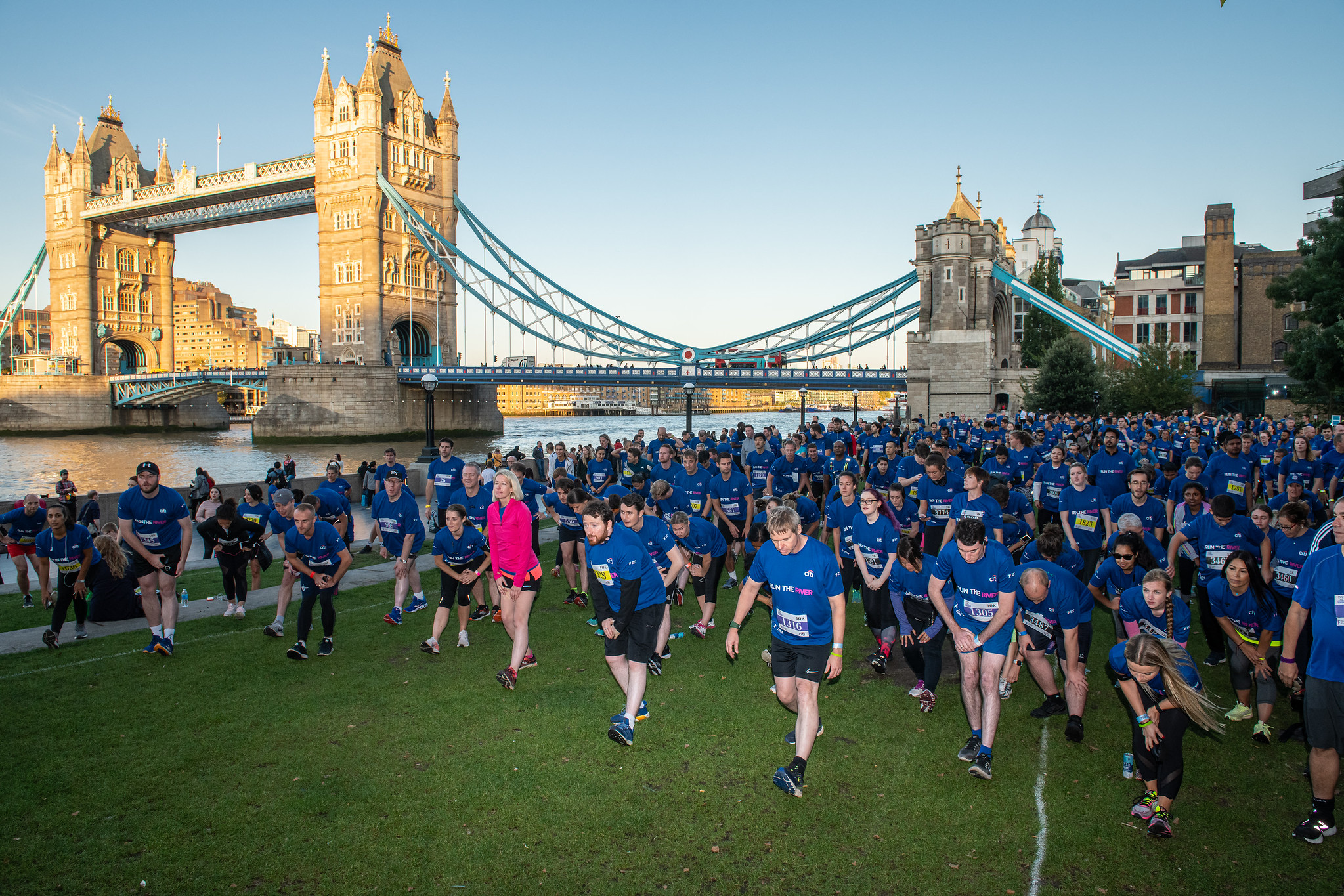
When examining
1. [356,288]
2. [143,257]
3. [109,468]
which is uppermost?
[143,257]

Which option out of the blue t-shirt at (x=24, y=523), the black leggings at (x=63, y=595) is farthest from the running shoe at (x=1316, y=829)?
the blue t-shirt at (x=24, y=523)

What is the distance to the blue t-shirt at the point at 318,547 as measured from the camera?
289 inches

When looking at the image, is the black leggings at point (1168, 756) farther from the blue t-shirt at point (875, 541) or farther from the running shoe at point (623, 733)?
the running shoe at point (623, 733)

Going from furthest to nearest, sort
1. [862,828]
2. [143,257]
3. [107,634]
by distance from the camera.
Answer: [143,257]
[107,634]
[862,828]

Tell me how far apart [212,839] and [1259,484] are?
15342mm

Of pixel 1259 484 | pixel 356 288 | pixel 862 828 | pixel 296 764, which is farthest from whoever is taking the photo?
pixel 356 288

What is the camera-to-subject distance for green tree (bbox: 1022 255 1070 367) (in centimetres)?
5738

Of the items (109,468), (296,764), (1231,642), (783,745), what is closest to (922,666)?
(783,745)

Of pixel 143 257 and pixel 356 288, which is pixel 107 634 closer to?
pixel 356 288

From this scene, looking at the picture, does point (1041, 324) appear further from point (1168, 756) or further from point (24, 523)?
point (24, 523)

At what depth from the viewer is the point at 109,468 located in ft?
152

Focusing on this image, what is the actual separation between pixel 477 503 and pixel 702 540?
2489mm

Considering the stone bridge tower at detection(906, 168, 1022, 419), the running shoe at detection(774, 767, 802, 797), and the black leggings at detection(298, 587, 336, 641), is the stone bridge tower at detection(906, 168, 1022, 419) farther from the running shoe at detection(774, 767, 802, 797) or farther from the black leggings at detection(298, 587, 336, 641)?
→ the running shoe at detection(774, 767, 802, 797)

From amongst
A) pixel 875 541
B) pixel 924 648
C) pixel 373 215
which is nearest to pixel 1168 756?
pixel 924 648
